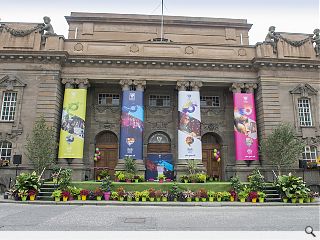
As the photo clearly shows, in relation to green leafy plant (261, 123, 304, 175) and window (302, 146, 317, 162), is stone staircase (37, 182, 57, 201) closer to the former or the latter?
green leafy plant (261, 123, 304, 175)

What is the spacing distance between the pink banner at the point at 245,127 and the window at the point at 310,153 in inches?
172

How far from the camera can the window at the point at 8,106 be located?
2369cm

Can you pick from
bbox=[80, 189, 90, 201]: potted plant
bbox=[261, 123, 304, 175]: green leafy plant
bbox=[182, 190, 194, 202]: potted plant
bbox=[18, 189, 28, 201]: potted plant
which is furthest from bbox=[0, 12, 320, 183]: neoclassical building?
bbox=[18, 189, 28, 201]: potted plant

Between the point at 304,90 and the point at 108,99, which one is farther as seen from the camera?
the point at 108,99

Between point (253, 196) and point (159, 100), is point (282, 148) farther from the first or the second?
point (159, 100)

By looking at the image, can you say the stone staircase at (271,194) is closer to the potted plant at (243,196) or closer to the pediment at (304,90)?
the potted plant at (243,196)

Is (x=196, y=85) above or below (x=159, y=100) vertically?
above

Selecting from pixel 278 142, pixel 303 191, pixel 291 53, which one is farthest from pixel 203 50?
pixel 303 191

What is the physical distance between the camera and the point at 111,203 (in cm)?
1616

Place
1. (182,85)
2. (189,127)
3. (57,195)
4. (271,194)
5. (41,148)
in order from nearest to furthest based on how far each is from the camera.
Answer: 1. (57,195)
2. (271,194)
3. (41,148)
4. (189,127)
5. (182,85)

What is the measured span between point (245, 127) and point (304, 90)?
6.74m

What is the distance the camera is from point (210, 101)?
27859 millimetres

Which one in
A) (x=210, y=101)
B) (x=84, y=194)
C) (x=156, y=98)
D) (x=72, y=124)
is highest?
(x=156, y=98)

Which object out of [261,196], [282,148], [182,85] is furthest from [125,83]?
[261,196]
